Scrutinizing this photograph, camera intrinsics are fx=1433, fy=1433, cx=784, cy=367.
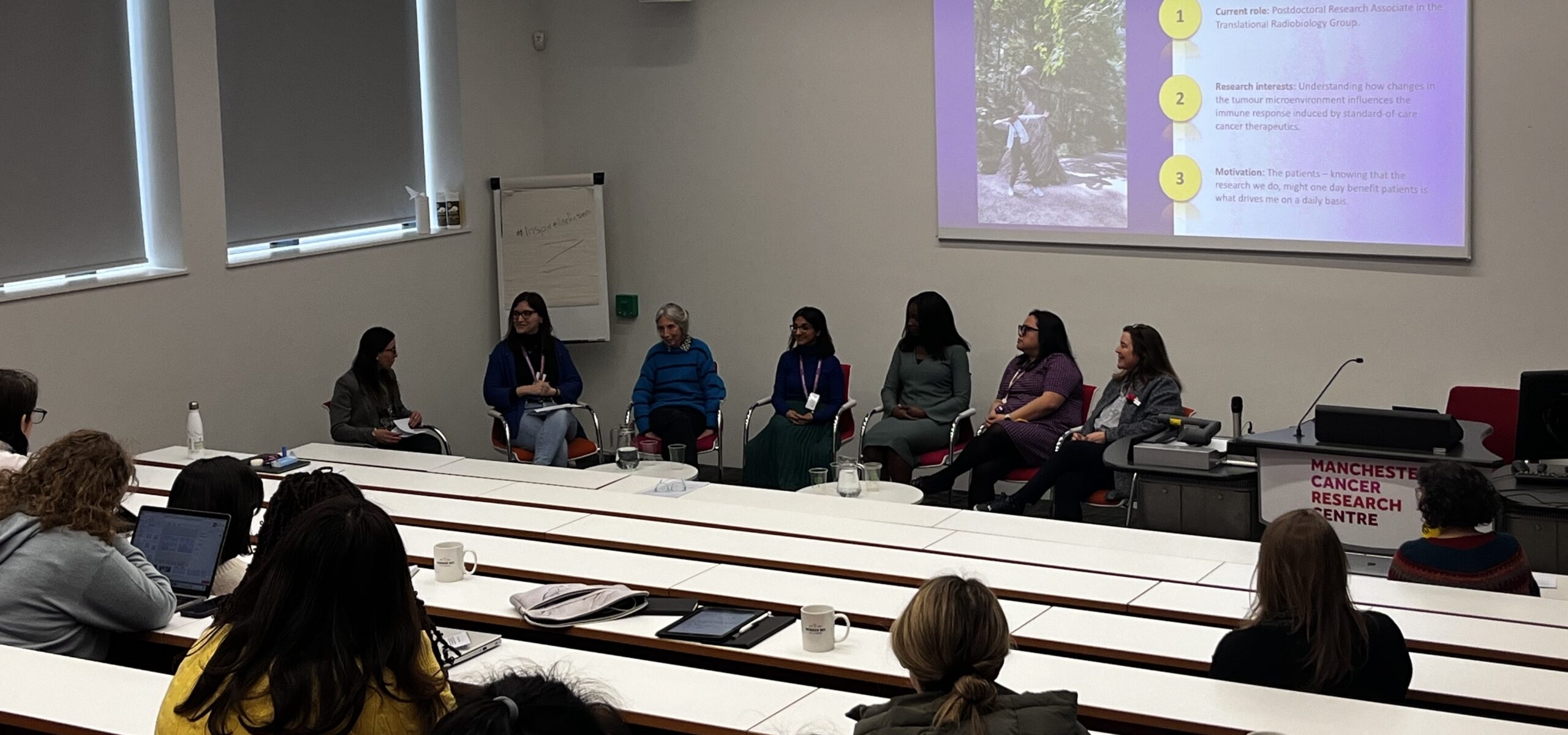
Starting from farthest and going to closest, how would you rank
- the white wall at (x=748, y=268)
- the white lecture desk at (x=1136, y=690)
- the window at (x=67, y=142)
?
1. the white wall at (x=748, y=268)
2. the window at (x=67, y=142)
3. the white lecture desk at (x=1136, y=690)

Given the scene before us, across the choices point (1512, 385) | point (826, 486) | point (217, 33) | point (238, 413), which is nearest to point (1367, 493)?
point (1512, 385)

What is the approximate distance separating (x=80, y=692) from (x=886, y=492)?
3.21m

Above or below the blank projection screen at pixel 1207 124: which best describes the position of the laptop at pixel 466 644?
below

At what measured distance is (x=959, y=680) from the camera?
2275 mm

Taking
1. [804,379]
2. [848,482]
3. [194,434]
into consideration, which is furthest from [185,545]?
[804,379]

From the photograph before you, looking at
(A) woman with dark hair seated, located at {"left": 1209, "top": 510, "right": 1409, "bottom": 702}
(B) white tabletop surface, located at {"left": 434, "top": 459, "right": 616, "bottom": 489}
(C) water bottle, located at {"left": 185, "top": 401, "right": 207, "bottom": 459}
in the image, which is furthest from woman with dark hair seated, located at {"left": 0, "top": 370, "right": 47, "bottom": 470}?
(A) woman with dark hair seated, located at {"left": 1209, "top": 510, "right": 1409, "bottom": 702}

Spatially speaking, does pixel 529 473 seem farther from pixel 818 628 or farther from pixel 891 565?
pixel 818 628

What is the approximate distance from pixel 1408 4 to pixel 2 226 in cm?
596

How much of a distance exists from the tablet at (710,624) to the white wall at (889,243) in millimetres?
4063

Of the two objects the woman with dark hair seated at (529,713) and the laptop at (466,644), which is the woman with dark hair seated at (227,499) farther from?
the woman with dark hair seated at (529,713)

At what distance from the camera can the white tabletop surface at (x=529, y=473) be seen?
200 inches

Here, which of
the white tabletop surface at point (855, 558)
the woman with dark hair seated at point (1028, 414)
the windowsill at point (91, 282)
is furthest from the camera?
the woman with dark hair seated at point (1028, 414)

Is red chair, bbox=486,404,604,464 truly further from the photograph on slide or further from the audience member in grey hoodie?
the audience member in grey hoodie

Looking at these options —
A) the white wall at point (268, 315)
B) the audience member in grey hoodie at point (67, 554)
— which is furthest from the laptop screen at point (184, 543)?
the white wall at point (268, 315)
